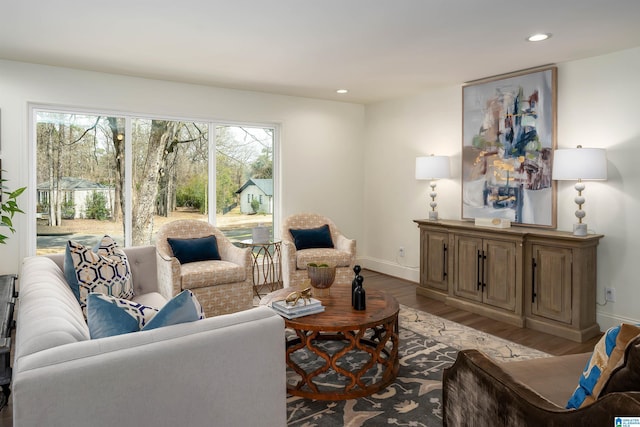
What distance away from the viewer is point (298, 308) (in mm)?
2703

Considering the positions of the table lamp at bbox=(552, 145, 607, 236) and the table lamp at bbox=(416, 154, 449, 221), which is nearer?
the table lamp at bbox=(552, 145, 607, 236)

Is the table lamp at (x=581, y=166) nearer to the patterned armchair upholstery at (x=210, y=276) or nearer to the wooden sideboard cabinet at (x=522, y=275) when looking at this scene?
the wooden sideboard cabinet at (x=522, y=275)

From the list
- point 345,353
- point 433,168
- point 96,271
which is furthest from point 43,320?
point 433,168

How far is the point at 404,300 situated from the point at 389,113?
8.66ft

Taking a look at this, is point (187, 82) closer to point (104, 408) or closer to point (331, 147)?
point (331, 147)

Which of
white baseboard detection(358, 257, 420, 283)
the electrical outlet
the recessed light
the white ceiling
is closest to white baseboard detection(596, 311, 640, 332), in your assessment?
the electrical outlet

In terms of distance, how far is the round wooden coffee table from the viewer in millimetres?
2543

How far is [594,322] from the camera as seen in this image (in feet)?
12.1

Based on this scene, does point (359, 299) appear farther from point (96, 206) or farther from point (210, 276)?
point (96, 206)

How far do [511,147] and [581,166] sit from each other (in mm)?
888

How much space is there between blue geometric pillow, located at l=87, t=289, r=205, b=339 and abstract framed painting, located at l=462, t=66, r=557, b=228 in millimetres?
3619

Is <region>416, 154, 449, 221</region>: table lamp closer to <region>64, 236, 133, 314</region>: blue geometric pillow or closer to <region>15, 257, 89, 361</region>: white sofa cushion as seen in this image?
<region>64, 236, 133, 314</region>: blue geometric pillow

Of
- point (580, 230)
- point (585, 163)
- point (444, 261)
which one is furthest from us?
point (444, 261)

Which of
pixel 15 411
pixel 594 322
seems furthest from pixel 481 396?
pixel 594 322
